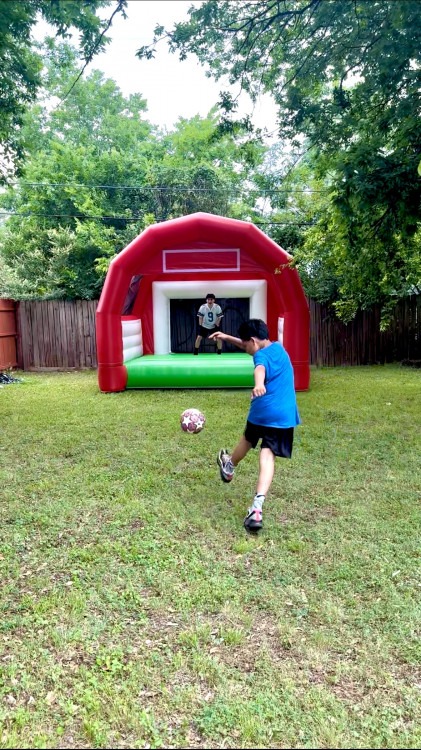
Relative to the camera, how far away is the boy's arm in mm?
3482

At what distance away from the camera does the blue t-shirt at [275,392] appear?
12.2 feet

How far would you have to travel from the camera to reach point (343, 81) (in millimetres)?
4750

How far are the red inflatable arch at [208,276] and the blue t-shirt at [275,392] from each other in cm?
534

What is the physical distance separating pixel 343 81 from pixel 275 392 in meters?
3.11

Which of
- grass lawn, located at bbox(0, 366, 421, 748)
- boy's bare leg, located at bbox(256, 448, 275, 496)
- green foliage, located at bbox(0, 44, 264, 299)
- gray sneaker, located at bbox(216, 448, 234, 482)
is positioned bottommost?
grass lawn, located at bbox(0, 366, 421, 748)

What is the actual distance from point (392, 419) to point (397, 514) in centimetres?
329

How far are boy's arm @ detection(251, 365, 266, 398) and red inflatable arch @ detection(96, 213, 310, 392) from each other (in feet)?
18.1

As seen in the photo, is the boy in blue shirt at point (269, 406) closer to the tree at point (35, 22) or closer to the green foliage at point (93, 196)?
the tree at point (35, 22)

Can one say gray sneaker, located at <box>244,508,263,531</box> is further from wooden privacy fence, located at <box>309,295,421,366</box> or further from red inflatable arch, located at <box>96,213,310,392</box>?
wooden privacy fence, located at <box>309,295,421,366</box>

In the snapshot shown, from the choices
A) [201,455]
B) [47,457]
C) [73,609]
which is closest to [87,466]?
[47,457]

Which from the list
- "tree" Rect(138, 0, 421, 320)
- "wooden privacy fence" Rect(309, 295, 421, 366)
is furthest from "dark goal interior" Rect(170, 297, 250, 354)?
"tree" Rect(138, 0, 421, 320)

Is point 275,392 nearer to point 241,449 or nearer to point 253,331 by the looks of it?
point 253,331

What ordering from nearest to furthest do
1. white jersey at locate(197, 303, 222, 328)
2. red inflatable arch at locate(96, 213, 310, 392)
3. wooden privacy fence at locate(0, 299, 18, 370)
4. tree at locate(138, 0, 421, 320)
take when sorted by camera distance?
tree at locate(138, 0, 421, 320) < red inflatable arch at locate(96, 213, 310, 392) < white jersey at locate(197, 303, 222, 328) < wooden privacy fence at locate(0, 299, 18, 370)

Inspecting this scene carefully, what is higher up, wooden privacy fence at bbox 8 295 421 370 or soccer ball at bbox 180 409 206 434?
wooden privacy fence at bbox 8 295 421 370
